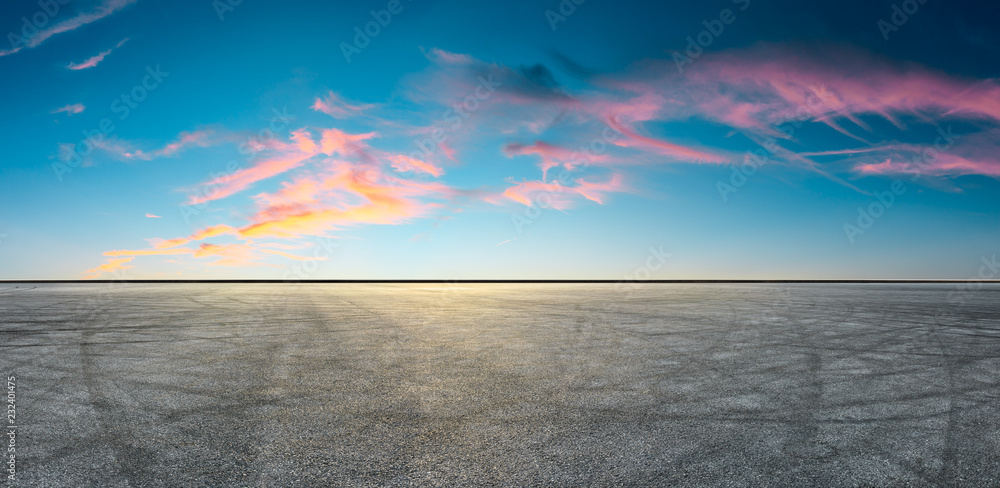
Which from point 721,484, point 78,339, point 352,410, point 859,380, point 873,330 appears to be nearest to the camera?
point 721,484

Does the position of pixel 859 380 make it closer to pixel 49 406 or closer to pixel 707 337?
pixel 707 337

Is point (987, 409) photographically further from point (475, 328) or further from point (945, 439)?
point (475, 328)

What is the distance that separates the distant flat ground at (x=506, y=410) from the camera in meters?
3.79

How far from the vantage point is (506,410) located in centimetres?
531

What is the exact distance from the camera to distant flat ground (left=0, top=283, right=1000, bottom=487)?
12.5 ft

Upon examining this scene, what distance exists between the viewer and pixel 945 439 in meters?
4.44

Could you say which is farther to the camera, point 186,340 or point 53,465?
point 186,340

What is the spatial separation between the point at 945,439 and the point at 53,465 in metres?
6.85

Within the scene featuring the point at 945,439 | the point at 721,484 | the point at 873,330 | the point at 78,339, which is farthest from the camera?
the point at 873,330

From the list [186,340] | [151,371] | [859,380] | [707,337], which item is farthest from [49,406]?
[707,337]

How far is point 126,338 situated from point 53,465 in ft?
25.8

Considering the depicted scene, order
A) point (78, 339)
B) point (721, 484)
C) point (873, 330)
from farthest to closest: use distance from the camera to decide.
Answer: point (873, 330), point (78, 339), point (721, 484)

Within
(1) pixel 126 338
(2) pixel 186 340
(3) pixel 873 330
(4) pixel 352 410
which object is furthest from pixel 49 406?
(3) pixel 873 330

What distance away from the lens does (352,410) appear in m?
5.34
